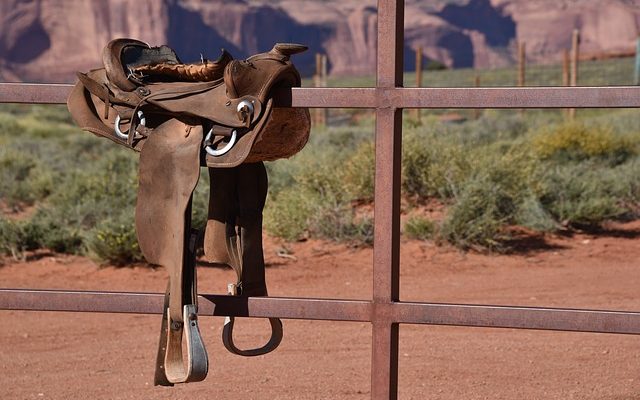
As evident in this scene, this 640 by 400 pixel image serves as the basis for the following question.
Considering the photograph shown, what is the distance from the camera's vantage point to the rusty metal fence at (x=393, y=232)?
2.68 meters

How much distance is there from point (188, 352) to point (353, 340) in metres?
2.94

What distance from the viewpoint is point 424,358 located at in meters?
5.16

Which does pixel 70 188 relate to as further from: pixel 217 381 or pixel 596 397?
pixel 596 397

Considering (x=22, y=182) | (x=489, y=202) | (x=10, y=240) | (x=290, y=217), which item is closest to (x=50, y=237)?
(x=10, y=240)

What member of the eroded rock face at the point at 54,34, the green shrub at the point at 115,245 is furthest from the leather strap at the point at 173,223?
the eroded rock face at the point at 54,34

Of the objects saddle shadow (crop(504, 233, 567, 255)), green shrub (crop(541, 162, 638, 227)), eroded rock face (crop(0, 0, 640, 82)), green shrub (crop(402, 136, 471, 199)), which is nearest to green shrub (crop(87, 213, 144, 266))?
green shrub (crop(402, 136, 471, 199))

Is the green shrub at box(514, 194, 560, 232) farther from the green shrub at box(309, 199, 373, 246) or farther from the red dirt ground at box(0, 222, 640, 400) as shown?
the green shrub at box(309, 199, 373, 246)

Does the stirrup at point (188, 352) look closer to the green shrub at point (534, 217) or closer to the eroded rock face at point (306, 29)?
the green shrub at point (534, 217)

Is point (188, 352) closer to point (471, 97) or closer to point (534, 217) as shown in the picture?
point (471, 97)

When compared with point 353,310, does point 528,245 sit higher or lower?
lower

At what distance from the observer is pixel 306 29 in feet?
237

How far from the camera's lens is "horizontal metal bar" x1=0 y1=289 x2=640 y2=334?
2.68 m

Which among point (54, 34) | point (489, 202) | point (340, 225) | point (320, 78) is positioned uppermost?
point (54, 34)

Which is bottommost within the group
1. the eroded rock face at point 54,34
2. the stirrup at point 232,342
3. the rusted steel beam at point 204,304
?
the stirrup at point 232,342
